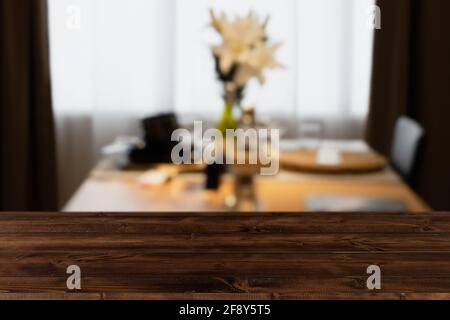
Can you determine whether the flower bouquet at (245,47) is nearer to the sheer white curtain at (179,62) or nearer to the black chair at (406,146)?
the black chair at (406,146)

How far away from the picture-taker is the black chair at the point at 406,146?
1.94 metres

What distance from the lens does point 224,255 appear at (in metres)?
0.56

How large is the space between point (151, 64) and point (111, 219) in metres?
2.58

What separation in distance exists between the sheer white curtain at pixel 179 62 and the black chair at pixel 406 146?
0.95 metres

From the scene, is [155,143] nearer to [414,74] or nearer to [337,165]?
[337,165]

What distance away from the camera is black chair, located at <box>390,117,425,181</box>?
6.37ft

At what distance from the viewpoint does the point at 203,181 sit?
1.69 metres

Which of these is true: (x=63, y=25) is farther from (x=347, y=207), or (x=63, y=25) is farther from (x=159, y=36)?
(x=347, y=207)

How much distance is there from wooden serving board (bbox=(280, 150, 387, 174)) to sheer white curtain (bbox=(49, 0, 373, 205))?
127 centimetres

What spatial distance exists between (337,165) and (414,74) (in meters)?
1.62

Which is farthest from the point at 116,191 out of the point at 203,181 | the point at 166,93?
the point at 166,93
